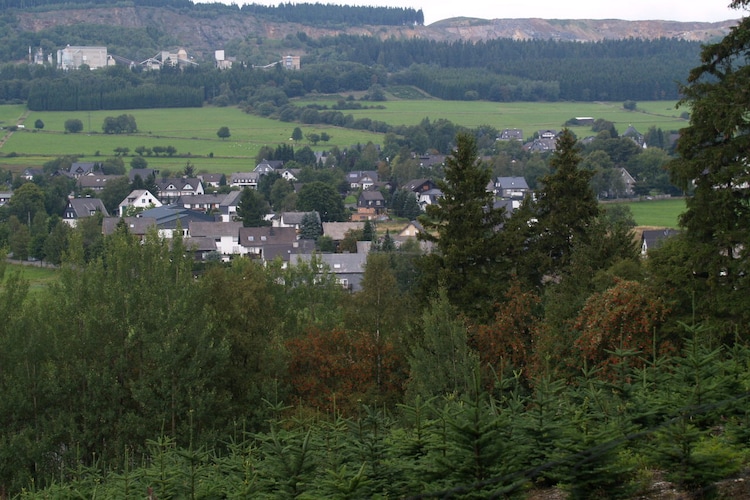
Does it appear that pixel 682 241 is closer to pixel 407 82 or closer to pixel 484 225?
pixel 484 225

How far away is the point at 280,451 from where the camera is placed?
9547 millimetres

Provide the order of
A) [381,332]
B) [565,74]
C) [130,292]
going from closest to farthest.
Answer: [130,292] < [381,332] < [565,74]

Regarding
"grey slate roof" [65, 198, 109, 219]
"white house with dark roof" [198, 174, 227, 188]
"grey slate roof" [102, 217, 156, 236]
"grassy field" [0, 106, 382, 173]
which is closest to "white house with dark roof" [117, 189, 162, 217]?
"grey slate roof" [65, 198, 109, 219]

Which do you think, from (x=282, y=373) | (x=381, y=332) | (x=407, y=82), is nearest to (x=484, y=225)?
(x=381, y=332)

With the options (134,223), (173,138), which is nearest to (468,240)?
(134,223)

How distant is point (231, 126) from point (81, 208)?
59104mm

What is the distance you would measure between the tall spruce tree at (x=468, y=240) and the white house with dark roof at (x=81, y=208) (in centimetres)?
5802

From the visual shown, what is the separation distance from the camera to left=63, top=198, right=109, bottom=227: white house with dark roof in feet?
257

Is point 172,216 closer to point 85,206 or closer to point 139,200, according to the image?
point 85,206

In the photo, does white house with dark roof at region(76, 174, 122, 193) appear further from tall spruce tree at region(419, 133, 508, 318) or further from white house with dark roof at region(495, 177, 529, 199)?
tall spruce tree at region(419, 133, 508, 318)

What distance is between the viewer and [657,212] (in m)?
68.0

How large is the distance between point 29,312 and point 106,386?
110 inches

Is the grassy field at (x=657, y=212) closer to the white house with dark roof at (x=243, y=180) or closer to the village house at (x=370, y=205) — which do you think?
the village house at (x=370, y=205)

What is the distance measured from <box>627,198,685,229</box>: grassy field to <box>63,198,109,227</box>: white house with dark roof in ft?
131
